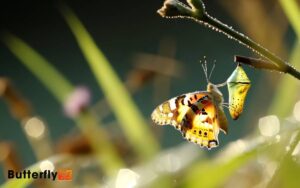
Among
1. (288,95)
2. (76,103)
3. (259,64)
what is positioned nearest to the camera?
(259,64)

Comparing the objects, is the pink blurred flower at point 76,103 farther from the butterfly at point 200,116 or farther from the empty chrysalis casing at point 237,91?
the empty chrysalis casing at point 237,91

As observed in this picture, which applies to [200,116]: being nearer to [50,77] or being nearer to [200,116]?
[200,116]

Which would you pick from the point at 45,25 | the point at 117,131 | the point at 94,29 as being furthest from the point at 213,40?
the point at 117,131

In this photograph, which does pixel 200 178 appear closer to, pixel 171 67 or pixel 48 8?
pixel 171 67

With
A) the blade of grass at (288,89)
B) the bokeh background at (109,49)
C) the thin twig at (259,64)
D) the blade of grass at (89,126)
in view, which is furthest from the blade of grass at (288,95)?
the bokeh background at (109,49)

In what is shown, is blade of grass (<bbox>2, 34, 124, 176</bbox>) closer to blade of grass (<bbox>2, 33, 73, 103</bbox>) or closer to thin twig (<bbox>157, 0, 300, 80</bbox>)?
blade of grass (<bbox>2, 33, 73, 103</bbox>)

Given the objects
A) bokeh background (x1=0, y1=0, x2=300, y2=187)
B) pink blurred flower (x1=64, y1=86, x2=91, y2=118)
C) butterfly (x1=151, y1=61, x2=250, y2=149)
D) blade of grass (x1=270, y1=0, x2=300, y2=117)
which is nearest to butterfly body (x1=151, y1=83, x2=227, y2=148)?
butterfly (x1=151, y1=61, x2=250, y2=149)

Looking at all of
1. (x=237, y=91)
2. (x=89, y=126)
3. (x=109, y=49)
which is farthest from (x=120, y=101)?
(x=109, y=49)

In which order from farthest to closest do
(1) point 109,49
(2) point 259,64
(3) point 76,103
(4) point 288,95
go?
1. (1) point 109,49
2. (3) point 76,103
3. (4) point 288,95
4. (2) point 259,64

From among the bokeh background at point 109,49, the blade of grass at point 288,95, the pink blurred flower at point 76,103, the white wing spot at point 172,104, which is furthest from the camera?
the bokeh background at point 109,49
